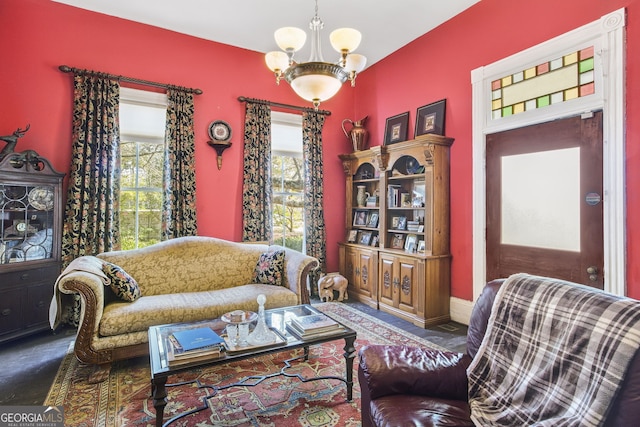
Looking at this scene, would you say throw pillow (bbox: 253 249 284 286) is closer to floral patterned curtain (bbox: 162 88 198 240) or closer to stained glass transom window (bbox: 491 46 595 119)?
floral patterned curtain (bbox: 162 88 198 240)

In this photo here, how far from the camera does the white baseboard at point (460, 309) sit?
3.80 meters

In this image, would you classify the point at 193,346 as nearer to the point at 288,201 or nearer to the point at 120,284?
the point at 120,284

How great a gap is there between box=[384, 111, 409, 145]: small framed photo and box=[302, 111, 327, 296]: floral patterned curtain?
100 centimetres

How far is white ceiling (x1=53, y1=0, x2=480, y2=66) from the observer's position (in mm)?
3648

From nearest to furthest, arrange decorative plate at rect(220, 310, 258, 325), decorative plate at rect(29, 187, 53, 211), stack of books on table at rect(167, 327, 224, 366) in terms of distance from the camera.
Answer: stack of books on table at rect(167, 327, 224, 366), decorative plate at rect(220, 310, 258, 325), decorative plate at rect(29, 187, 53, 211)

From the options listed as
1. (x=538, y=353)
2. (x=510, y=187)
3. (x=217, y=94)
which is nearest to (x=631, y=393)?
(x=538, y=353)

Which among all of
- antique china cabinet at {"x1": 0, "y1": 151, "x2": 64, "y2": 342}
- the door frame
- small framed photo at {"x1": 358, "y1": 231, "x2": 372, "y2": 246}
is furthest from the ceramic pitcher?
antique china cabinet at {"x1": 0, "y1": 151, "x2": 64, "y2": 342}

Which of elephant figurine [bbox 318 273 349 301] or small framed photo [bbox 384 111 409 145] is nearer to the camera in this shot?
→ small framed photo [bbox 384 111 409 145]

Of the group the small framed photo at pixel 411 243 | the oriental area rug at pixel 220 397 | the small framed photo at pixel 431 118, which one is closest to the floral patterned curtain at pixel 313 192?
the small framed photo at pixel 411 243

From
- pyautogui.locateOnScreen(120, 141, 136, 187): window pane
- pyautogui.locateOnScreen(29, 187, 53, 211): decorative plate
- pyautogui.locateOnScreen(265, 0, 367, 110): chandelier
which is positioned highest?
pyautogui.locateOnScreen(265, 0, 367, 110): chandelier

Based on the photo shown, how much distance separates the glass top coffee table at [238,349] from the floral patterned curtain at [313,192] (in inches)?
87.1

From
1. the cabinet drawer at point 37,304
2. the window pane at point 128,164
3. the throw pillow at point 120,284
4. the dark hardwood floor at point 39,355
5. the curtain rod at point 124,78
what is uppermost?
the curtain rod at point 124,78

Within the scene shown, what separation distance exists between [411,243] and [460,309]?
91 centimetres

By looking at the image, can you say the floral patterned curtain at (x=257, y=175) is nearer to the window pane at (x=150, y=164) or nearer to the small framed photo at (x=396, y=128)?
the window pane at (x=150, y=164)
